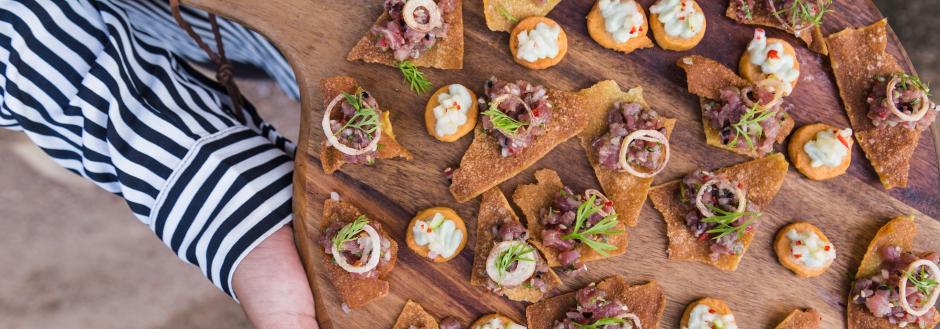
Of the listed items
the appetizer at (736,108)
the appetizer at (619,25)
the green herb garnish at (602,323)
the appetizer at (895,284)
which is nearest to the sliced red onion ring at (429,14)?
the appetizer at (619,25)

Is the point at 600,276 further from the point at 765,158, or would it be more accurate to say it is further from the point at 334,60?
the point at 334,60

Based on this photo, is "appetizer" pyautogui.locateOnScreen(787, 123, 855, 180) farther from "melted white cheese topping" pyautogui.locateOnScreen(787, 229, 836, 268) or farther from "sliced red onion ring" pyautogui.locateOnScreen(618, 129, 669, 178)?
"sliced red onion ring" pyautogui.locateOnScreen(618, 129, 669, 178)

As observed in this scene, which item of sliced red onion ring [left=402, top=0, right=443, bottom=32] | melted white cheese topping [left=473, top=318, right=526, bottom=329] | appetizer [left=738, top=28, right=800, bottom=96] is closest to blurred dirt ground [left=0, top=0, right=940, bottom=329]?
appetizer [left=738, top=28, right=800, bottom=96]

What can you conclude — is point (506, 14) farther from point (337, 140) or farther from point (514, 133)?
point (337, 140)

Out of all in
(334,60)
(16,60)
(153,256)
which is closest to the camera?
(16,60)

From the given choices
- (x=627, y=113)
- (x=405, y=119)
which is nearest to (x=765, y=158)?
(x=627, y=113)

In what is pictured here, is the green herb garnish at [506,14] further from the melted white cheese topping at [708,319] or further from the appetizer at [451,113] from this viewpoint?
the melted white cheese topping at [708,319]
